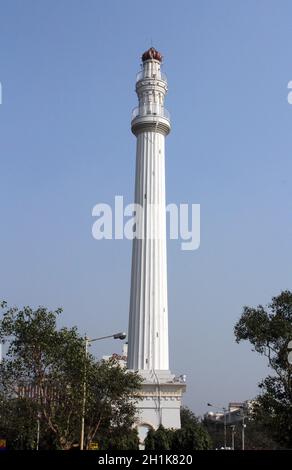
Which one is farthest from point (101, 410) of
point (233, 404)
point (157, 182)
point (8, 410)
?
point (233, 404)

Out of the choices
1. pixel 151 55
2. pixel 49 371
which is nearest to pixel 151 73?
pixel 151 55

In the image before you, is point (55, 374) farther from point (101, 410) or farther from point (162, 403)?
point (162, 403)

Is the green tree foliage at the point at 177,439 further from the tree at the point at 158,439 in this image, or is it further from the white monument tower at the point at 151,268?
the white monument tower at the point at 151,268

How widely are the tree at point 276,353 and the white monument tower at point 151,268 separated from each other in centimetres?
2052

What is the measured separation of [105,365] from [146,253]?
15836 mm

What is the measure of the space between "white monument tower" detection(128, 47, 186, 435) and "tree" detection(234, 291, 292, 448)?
67.3ft

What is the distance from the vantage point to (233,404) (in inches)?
5679

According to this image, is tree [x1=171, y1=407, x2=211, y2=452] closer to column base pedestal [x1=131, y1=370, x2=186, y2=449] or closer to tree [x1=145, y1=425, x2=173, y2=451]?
tree [x1=145, y1=425, x2=173, y2=451]

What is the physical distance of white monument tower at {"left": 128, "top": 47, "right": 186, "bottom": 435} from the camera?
52469 mm

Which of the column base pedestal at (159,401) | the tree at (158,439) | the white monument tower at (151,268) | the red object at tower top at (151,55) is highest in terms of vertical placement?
the red object at tower top at (151,55)

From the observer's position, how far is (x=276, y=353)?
3272 cm

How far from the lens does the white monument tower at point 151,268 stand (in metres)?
52.5

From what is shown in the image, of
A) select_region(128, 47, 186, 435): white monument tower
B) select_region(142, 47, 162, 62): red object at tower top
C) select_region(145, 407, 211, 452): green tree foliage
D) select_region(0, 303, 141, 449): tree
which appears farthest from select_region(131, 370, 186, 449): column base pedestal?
select_region(142, 47, 162, 62): red object at tower top

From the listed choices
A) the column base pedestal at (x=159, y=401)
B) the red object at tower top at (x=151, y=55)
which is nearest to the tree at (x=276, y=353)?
the column base pedestal at (x=159, y=401)
